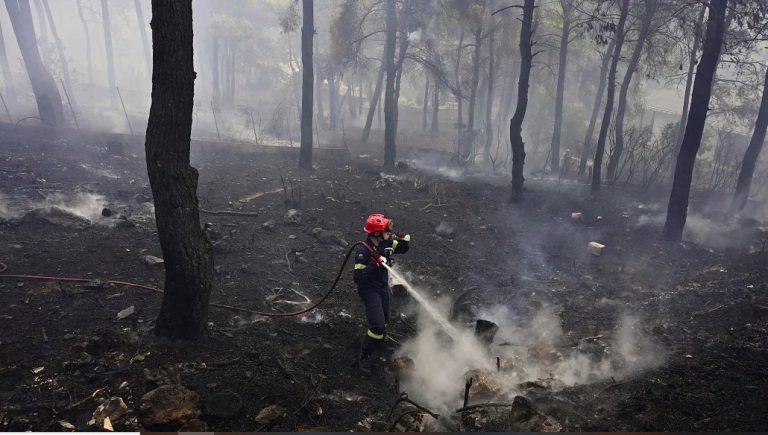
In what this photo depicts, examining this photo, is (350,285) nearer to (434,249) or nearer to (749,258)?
(434,249)

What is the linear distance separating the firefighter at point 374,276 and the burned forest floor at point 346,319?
0.41 metres

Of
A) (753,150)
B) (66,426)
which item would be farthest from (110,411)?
(753,150)

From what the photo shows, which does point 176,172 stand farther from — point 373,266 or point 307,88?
point 307,88

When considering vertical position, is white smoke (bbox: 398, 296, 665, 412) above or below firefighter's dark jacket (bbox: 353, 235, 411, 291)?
below

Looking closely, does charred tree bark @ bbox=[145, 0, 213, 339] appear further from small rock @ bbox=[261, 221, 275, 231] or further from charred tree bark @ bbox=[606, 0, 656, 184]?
charred tree bark @ bbox=[606, 0, 656, 184]

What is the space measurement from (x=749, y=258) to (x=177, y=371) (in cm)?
1204

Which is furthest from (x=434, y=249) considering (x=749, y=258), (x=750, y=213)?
(x=750, y=213)

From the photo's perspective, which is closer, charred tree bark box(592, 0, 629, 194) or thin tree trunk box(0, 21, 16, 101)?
charred tree bark box(592, 0, 629, 194)

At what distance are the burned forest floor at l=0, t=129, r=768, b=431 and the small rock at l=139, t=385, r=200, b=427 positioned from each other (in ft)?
0.06

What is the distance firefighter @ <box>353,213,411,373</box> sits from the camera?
5508 mm

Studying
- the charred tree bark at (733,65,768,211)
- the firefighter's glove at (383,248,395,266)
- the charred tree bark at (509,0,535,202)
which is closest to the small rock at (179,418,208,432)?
the firefighter's glove at (383,248,395,266)

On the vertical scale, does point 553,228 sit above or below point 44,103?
below

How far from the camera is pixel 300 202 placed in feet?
40.2

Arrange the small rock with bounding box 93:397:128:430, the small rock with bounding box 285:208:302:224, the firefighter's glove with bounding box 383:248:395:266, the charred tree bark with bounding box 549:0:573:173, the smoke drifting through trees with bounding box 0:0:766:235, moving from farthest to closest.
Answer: the charred tree bark with bounding box 549:0:573:173 < the smoke drifting through trees with bounding box 0:0:766:235 < the small rock with bounding box 285:208:302:224 < the firefighter's glove with bounding box 383:248:395:266 < the small rock with bounding box 93:397:128:430
